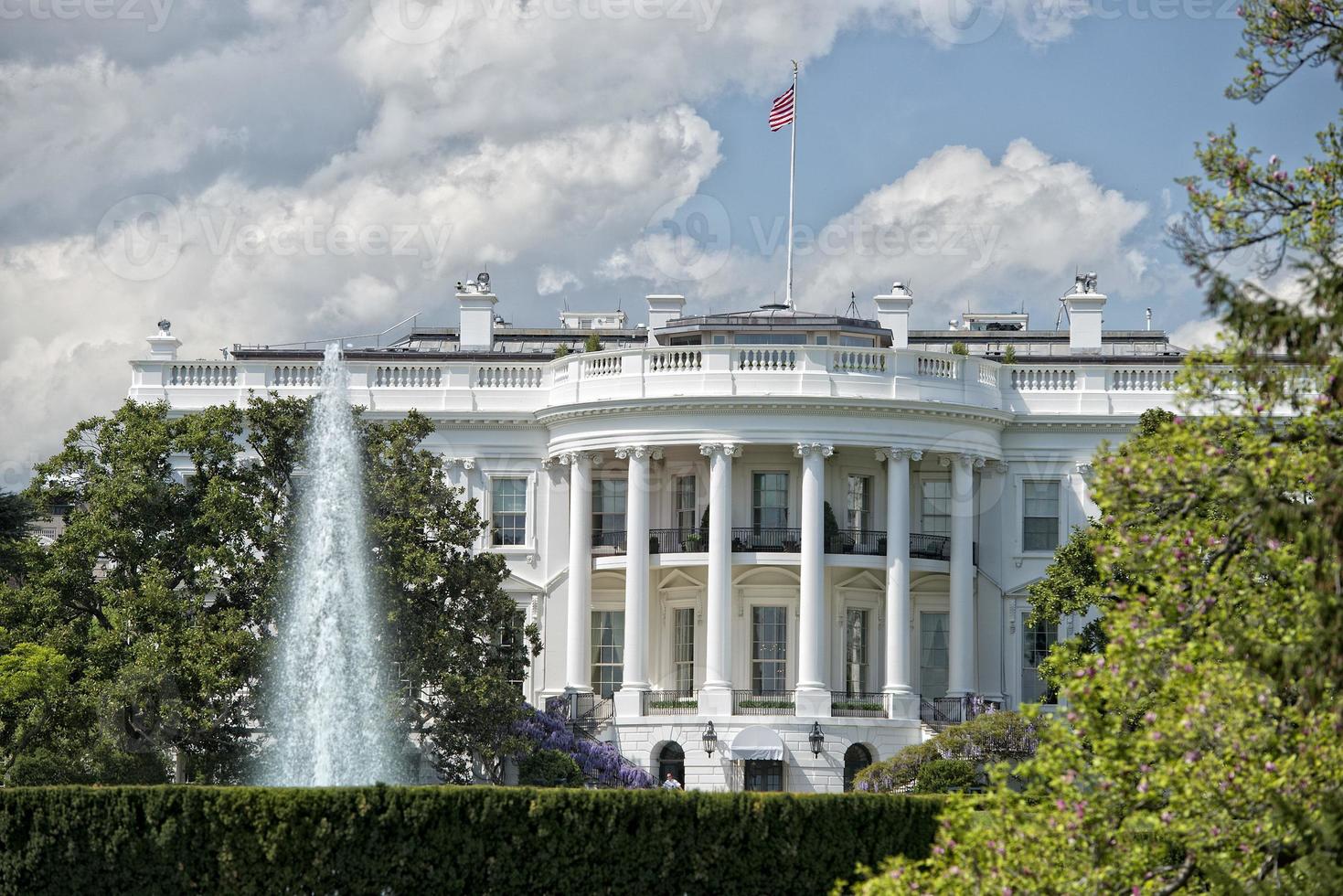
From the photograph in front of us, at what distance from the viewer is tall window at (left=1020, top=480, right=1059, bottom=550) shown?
194ft

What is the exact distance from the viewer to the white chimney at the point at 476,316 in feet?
219

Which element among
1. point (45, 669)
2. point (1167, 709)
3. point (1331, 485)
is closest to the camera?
point (1331, 485)

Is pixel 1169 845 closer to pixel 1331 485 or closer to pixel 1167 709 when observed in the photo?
pixel 1167 709

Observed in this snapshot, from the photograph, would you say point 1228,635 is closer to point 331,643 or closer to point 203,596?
point 331,643

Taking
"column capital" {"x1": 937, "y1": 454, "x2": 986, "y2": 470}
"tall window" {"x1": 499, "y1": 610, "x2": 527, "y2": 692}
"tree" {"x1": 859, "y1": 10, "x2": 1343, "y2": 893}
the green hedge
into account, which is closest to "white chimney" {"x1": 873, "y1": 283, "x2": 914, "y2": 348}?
"column capital" {"x1": 937, "y1": 454, "x2": 986, "y2": 470}

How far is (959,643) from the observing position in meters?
56.4

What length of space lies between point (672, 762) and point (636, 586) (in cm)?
448

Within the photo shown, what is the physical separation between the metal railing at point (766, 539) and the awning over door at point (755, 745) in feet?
16.8

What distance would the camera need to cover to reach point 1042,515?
59.2 metres

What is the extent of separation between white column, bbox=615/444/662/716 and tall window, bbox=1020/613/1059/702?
Answer: 1023 cm

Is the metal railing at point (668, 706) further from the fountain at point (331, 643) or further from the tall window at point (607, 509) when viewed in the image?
the fountain at point (331, 643)

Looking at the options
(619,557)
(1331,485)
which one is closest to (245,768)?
(619,557)

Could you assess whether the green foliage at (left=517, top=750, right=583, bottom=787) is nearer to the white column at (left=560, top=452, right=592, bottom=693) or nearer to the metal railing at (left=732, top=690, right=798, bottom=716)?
the white column at (left=560, top=452, right=592, bottom=693)

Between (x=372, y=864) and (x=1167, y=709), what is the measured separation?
15442 millimetres
